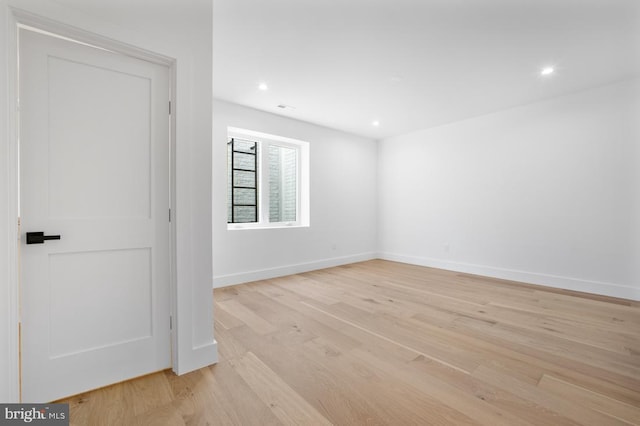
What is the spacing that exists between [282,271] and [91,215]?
10.2ft

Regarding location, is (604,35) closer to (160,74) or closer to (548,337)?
(548,337)

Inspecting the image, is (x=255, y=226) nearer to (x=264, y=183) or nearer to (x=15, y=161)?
(x=264, y=183)

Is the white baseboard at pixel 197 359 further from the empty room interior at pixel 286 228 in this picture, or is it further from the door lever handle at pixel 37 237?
the door lever handle at pixel 37 237

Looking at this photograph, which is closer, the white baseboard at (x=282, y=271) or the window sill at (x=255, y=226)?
the white baseboard at (x=282, y=271)

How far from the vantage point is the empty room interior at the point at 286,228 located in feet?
4.94

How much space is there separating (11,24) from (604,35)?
416 cm

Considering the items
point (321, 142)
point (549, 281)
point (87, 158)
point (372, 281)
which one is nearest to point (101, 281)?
point (87, 158)

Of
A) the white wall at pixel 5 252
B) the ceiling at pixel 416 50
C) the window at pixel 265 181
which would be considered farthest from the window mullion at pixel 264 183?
the white wall at pixel 5 252

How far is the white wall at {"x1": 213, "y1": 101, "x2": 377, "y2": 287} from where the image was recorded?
153 inches

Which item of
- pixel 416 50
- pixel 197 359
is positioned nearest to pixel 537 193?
pixel 416 50

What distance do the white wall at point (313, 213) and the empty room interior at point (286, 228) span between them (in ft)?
0.18

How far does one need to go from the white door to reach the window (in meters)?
2.41

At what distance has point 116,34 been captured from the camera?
63.7 inches

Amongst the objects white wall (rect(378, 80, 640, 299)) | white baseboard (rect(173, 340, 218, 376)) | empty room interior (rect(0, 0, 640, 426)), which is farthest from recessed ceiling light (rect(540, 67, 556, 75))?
white baseboard (rect(173, 340, 218, 376))
